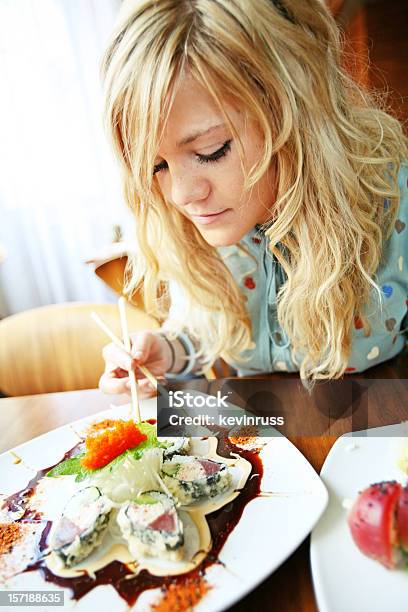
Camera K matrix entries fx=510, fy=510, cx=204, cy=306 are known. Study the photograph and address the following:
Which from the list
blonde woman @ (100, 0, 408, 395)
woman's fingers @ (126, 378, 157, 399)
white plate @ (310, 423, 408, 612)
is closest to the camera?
white plate @ (310, 423, 408, 612)

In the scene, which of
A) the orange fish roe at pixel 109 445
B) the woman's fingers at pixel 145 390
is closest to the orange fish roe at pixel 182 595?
the orange fish roe at pixel 109 445

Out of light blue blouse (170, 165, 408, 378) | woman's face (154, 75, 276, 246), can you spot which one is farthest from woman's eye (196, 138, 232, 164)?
light blue blouse (170, 165, 408, 378)

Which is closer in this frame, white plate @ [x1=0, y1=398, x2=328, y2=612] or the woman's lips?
white plate @ [x1=0, y1=398, x2=328, y2=612]

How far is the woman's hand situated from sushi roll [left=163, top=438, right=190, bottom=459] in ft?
0.73

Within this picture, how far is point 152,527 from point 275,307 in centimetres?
65

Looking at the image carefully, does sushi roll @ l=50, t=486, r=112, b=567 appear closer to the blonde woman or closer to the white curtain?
the blonde woman

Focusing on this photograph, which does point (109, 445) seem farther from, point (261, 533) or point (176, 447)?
point (261, 533)

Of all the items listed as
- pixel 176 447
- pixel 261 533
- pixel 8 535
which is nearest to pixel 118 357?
pixel 176 447

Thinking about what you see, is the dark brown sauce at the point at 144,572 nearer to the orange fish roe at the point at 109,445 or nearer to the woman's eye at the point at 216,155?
the orange fish roe at the point at 109,445

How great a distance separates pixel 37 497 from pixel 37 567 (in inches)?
5.7

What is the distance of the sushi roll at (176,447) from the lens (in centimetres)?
77

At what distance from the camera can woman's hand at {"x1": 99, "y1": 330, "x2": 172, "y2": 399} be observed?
3.41ft

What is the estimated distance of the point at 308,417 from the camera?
2.96ft

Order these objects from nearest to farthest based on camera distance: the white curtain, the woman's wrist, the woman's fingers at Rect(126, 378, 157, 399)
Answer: the woman's fingers at Rect(126, 378, 157, 399) < the woman's wrist < the white curtain
